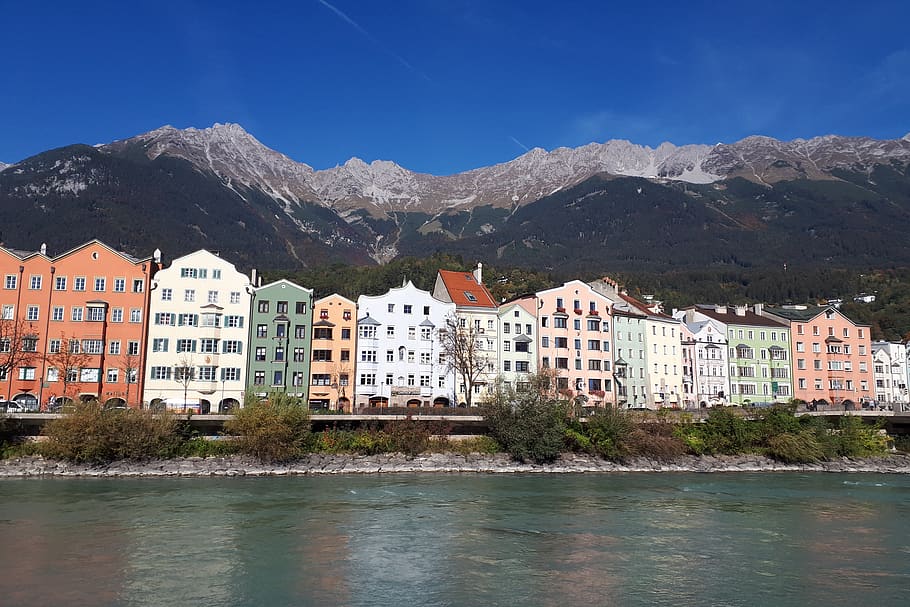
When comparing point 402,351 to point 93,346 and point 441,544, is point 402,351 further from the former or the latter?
point 441,544

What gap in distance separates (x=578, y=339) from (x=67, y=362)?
164 ft

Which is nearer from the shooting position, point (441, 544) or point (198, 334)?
point (441, 544)

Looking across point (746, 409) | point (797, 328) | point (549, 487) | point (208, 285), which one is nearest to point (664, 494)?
point (549, 487)

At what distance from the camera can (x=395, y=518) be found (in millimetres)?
34344

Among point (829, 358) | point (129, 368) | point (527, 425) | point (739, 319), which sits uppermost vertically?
point (739, 319)

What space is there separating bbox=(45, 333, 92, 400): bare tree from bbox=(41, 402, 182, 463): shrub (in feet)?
46.3

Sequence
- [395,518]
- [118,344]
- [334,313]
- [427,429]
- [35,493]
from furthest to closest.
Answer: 1. [334,313]
2. [118,344]
3. [427,429]
4. [35,493]
5. [395,518]

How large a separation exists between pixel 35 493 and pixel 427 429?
27735 mm

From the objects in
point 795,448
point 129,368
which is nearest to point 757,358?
point 795,448

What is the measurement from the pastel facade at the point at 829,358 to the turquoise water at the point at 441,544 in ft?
157

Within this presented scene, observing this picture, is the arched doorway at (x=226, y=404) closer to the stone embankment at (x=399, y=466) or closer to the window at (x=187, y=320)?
the window at (x=187, y=320)

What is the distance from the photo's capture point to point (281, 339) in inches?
2714

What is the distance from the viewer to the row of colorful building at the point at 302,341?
65.1m

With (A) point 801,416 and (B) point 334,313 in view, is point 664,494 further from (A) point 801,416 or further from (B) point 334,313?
(B) point 334,313
